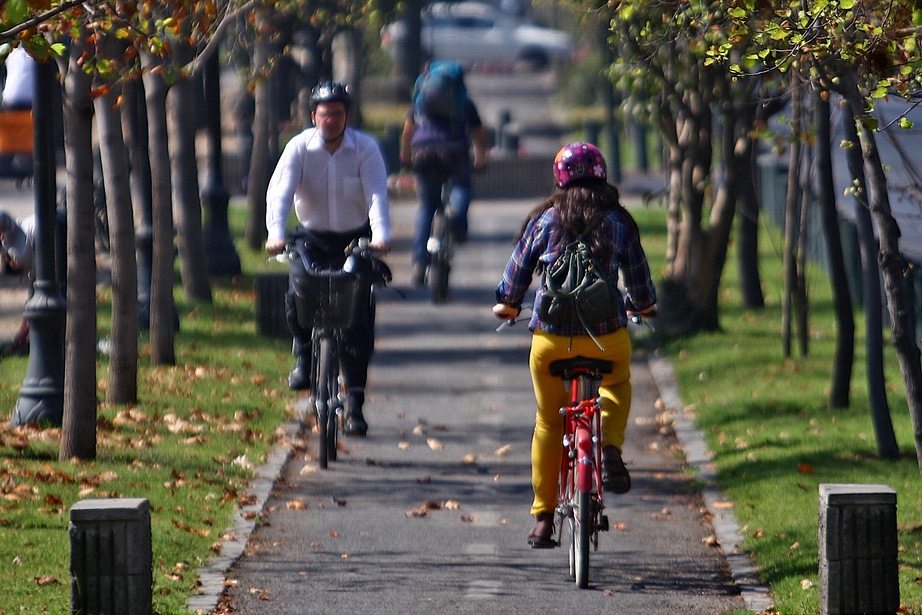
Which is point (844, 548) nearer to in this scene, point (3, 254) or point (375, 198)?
point (375, 198)

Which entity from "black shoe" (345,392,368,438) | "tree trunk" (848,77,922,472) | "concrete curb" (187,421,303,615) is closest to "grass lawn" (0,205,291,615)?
"concrete curb" (187,421,303,615)

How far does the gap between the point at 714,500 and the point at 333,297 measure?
238 centimetres

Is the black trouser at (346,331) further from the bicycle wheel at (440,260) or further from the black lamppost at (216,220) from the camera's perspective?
the black lamppost at (216,220)

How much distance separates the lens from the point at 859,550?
5344 millimetres

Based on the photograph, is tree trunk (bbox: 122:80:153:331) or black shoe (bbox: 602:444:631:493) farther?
tree trunk (bbox: 122:80:153:331)

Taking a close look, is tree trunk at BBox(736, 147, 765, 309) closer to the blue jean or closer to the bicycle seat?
the blue jean

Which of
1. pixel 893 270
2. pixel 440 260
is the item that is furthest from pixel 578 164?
pixel 440 260

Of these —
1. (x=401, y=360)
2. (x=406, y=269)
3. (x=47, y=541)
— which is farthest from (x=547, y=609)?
(x=406, y=269)

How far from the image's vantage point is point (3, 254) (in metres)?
10.2

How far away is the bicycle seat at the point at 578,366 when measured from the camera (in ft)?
19.3

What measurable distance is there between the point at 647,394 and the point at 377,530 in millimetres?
4002

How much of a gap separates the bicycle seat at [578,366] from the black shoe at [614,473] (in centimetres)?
39

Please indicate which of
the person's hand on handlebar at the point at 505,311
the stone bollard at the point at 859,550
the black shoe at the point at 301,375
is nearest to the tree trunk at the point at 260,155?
the black shoe at the point at 301,375

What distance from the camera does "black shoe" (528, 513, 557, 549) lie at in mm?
6102
